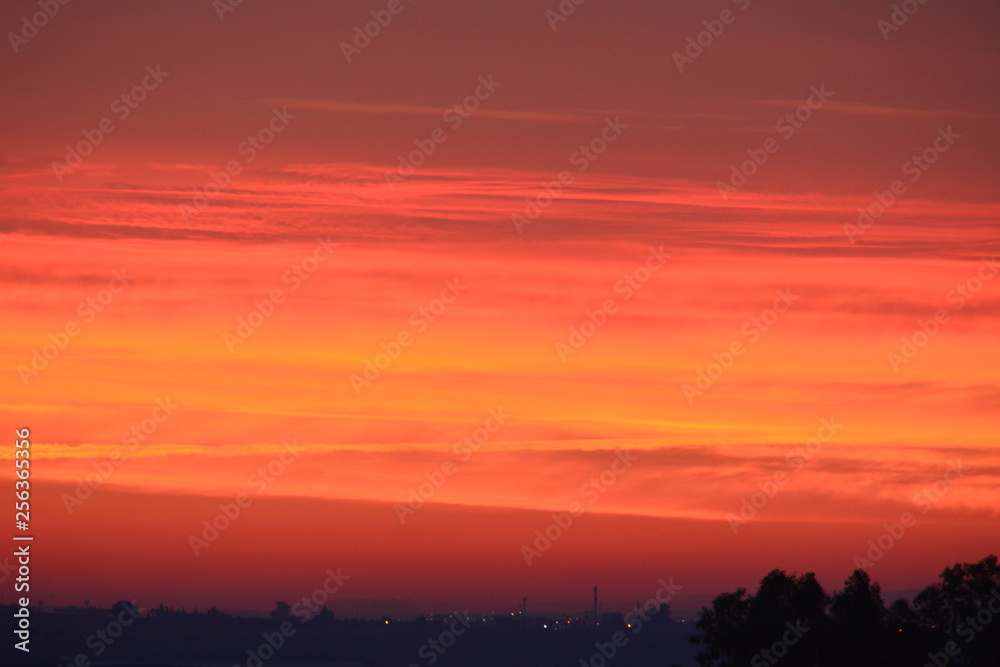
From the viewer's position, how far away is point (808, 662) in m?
82.9

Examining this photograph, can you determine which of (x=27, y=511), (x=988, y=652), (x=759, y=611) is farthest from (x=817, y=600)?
(x=27, y=511)

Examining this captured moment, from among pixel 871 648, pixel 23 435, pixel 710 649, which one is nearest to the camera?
pixel 23 435

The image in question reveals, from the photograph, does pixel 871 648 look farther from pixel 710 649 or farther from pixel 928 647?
pixel 710 649

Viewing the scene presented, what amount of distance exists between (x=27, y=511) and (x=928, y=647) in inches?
1834

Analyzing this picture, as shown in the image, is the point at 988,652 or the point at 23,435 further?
the point at 988,652

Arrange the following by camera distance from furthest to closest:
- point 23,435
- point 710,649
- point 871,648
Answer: point 710,649 < point 871,648 < point 23,435

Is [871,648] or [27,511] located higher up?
[27,511]

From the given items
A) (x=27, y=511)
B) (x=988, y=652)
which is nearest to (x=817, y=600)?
(x=988, y=652)

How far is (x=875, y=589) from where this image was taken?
9062cm

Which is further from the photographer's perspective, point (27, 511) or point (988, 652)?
point (988, 652)

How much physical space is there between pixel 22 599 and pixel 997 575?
179ft

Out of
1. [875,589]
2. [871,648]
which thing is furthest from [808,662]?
[875,589]

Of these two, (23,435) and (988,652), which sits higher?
(23,435)

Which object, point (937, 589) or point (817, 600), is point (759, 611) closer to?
point (817, 600)
